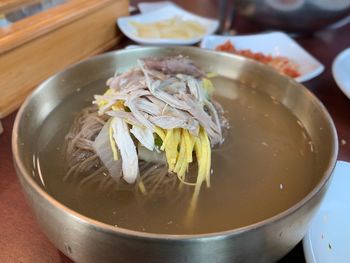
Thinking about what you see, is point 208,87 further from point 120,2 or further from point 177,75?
point 120,2

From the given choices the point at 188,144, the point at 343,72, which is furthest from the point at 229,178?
the point at 343,72

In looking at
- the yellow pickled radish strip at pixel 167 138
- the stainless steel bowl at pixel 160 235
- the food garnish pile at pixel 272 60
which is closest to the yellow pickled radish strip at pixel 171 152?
the yellow pickled radish strip at pixel 167 138

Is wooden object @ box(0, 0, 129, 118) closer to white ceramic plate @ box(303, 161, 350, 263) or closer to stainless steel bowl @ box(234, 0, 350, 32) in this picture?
stainless steel bowl @ box(234, 0, 350, 32)

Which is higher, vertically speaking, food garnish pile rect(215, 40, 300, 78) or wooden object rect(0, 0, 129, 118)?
wooden object rect(0, 0, 129, 118)

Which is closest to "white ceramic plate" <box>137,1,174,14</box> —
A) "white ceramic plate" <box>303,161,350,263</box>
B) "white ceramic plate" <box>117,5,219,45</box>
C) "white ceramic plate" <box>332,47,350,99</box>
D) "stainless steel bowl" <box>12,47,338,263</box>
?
"white ceramic plate" <box>117,5,219,45</box>

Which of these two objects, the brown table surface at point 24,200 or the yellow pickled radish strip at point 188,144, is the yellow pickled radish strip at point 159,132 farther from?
the brown table surface at point 24,200

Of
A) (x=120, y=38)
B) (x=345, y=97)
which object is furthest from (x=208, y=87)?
(x=120, y=38)

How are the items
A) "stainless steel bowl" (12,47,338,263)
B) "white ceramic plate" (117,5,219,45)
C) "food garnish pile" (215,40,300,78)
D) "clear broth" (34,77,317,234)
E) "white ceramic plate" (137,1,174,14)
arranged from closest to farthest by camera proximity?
"stainless steel bowl" (12,47,338,263), "clear broth" (34,77,317,234), "food garnish pile" (215,40,300,78), "white ceramic plate" (117,5,219,45), "white ceramic plate" (137,1,174,14)

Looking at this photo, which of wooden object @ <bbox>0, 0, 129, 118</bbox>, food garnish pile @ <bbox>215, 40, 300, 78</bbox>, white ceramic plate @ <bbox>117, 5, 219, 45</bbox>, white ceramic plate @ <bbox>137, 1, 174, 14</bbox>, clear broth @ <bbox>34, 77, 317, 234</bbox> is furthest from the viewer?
white ceramic plate @ <bbox>137, 1, 174, 14</bbox>
